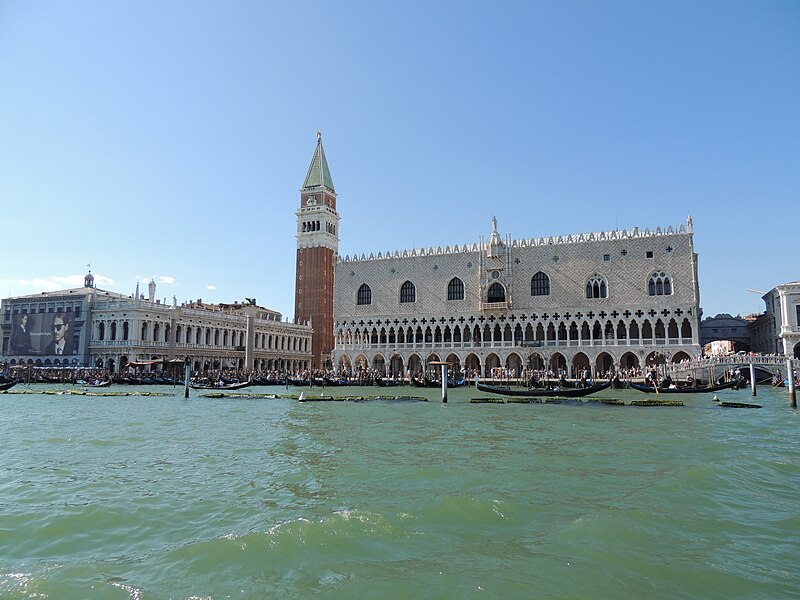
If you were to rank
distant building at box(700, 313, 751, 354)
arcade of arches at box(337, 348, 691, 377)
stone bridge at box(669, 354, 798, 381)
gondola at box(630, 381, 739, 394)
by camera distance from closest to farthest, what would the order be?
1. gondola at box(630, 381, 739, 394)
2. stone bridge at box(669, 354, 798, 381)
3. arcade of arches at box(337, 348, 691, 377)
4. distant building at box(700, 313, 751, 354)

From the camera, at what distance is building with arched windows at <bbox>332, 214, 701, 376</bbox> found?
35750mm

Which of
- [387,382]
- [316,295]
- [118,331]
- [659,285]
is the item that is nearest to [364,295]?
[387,382]

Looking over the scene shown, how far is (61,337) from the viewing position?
4234 centimetres

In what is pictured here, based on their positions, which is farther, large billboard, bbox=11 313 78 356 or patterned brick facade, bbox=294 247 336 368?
patterned brick facade, bbox=294 247 336 368

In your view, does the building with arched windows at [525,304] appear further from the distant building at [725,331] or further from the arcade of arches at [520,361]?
the distant building at [725,331]

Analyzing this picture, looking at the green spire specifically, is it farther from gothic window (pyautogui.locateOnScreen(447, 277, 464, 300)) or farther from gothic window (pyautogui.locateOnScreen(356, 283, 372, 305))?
gothic window (pyautogui.locateOnScreen(447, 277, 464, 300))

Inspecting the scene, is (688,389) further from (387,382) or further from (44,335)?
(44,335)

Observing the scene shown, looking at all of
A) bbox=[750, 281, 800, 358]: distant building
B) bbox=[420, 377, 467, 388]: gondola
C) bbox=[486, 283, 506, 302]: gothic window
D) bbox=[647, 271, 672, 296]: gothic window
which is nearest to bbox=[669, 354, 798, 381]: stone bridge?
bbox=[750, 281, 800, 358]: distant building

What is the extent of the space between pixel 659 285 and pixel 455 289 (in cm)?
1256

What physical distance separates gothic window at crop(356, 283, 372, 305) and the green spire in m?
16.0

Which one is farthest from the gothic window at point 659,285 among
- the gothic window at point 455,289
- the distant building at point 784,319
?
the gothic window at point 455,289

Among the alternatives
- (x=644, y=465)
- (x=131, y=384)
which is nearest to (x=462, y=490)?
(x=644, y=465)

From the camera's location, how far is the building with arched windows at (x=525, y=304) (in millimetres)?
35750

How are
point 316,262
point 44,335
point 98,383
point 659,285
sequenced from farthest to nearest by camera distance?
1. point 316,262
2. point 44,335
3. point 659,285
4. point 98,383
